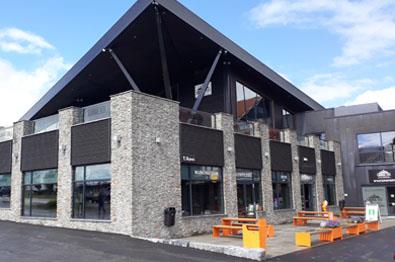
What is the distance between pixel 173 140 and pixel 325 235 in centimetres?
664

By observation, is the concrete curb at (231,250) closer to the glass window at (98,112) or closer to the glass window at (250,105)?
the glass window at (98,112)

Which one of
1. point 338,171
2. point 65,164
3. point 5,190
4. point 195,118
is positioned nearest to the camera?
point 65,164

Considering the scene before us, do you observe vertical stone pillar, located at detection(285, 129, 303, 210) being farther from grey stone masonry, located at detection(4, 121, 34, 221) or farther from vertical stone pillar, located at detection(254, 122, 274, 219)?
grey stone masonry, located at detection(4, 121, 34, 221)

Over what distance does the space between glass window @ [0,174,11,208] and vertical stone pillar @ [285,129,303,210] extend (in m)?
15.3

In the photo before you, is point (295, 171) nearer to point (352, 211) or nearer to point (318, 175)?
point (318, 175)

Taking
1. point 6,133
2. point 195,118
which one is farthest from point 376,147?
point 6,133

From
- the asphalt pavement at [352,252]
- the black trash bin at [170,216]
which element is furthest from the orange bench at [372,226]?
the black trash bin at [170,216]

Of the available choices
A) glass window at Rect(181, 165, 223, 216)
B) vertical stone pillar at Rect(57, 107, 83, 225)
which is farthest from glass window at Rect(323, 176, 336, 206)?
vertical stone pillar at Rect(57, 107, 83, 225)

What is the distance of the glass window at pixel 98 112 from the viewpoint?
16.4 metres

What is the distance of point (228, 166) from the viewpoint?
63.3ft

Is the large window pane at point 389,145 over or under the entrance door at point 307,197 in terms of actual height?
over

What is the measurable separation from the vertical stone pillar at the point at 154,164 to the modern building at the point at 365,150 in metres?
18.0

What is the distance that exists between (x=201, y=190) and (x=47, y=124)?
7.79m

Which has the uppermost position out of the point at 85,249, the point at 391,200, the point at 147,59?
the point at 147,59
